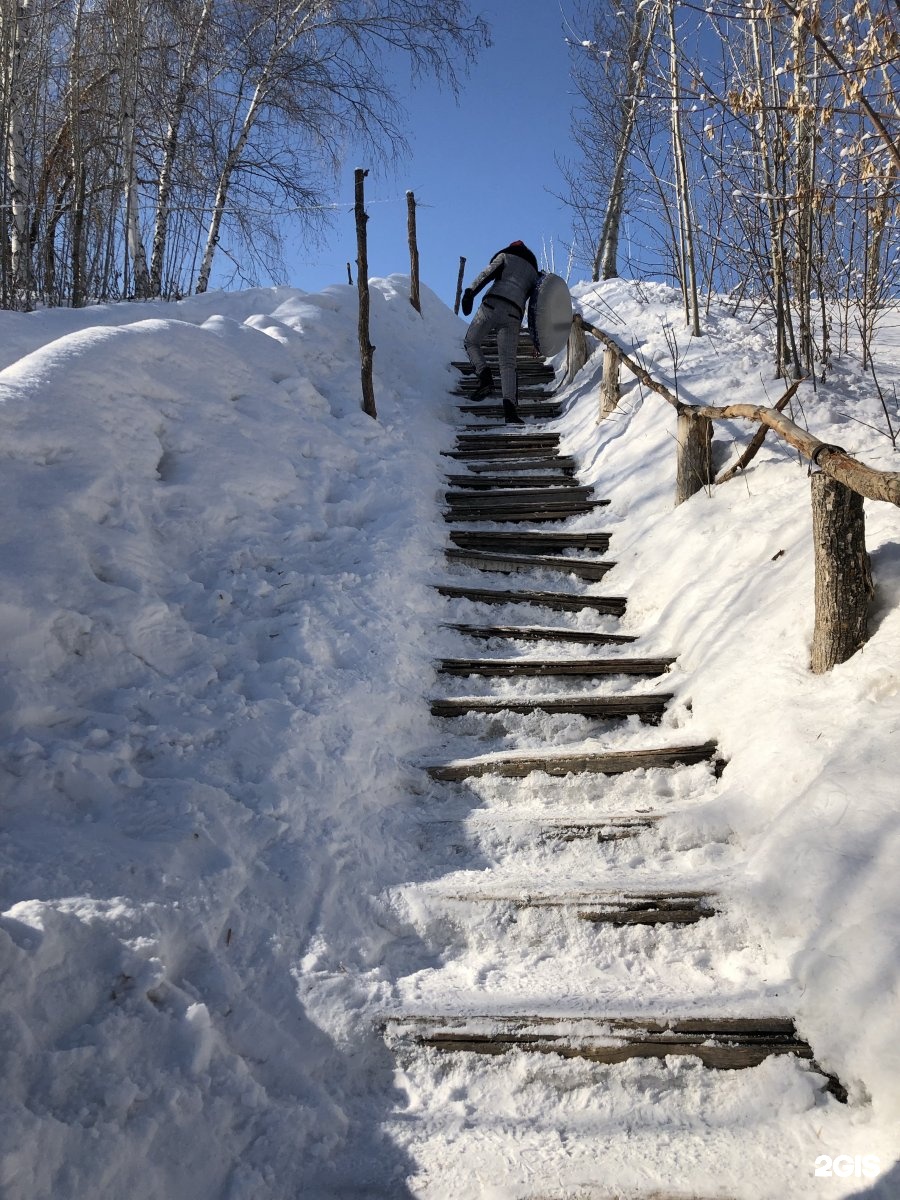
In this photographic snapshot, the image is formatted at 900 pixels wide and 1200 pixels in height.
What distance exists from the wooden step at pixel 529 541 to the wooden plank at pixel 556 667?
145 cm

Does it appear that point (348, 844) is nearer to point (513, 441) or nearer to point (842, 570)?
point (842, 570)

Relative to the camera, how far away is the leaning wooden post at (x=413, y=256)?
11.1 metres

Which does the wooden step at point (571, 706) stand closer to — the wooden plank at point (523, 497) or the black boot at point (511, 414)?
the wooden plank at point (523, 497)

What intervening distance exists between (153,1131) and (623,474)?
189 inches

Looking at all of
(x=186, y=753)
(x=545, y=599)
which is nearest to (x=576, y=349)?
(x=545, y=599)

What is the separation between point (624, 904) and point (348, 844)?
0.90m

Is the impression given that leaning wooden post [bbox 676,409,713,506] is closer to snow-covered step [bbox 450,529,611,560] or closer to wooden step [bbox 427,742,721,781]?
snow-covered step [bbox 450,529,611,560]

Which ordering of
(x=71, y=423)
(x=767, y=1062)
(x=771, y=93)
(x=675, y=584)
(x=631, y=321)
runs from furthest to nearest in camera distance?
(x=631, y=321), (x=771, y=93), (x=675, y=584), (x=71, y=423), (x=767, y=1062)

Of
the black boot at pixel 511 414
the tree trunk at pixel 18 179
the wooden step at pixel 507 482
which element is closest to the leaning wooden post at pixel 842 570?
the wooden step at pixel 507 482

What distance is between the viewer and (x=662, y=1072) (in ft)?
5.98

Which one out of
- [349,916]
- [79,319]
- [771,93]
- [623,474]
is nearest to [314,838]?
[349,916]

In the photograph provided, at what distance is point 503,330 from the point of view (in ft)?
23.5

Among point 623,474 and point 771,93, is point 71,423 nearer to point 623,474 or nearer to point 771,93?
point 623,474

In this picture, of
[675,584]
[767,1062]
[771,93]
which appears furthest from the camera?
[771,93]
